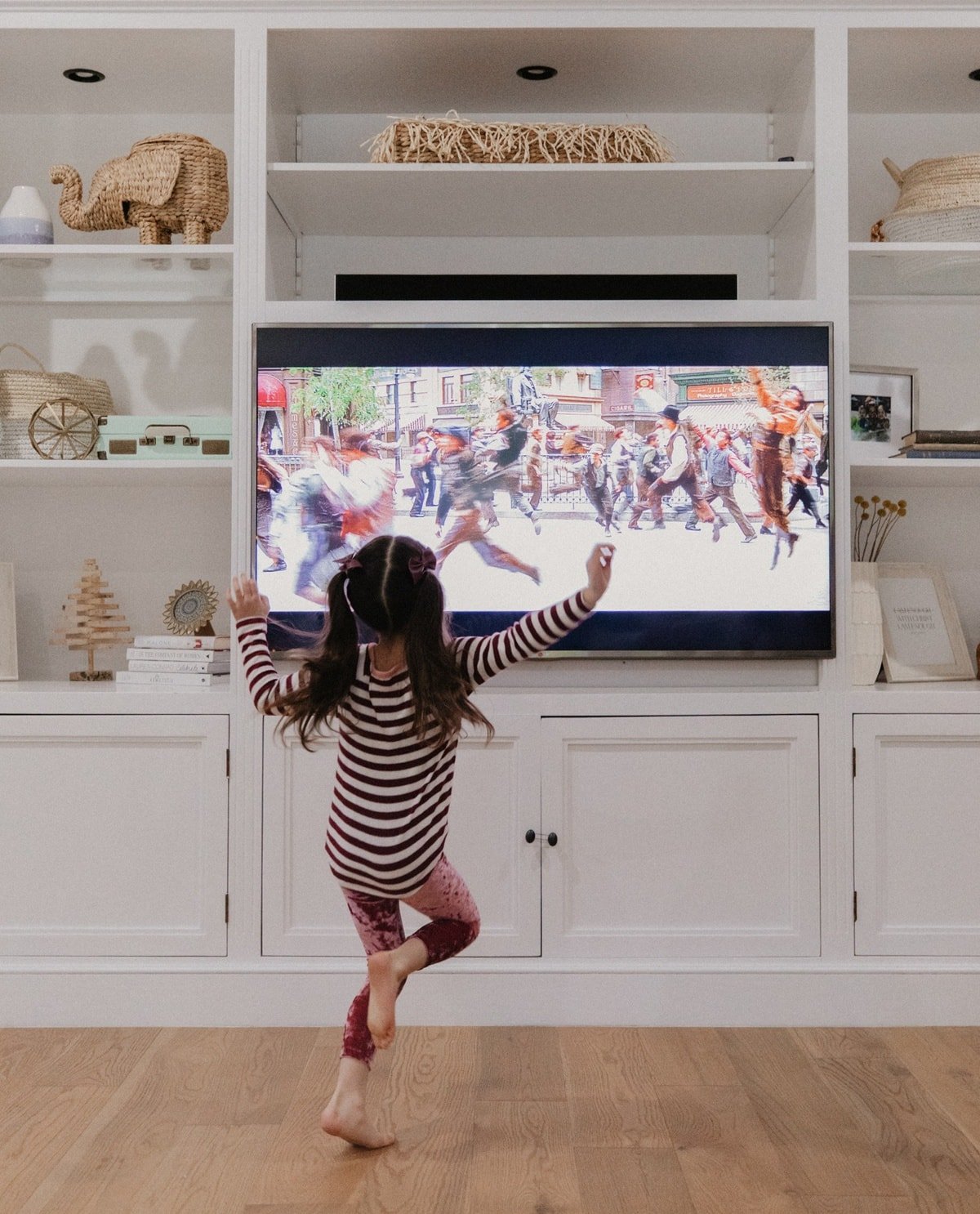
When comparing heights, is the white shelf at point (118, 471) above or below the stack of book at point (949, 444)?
below

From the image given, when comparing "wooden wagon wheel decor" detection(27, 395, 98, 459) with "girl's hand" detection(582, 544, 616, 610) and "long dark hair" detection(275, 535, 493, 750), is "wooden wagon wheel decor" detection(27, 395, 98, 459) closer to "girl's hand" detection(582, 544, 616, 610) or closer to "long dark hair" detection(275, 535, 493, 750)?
A: "long dark hair" detection(275, 535, 493, 750)

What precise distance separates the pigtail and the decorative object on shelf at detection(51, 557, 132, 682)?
123cm

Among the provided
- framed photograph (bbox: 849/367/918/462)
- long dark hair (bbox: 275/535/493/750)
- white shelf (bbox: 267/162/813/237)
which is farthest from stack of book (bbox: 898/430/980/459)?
long dark hair (bbox: 275/535/493/750)

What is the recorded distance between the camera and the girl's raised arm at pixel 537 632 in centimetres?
192

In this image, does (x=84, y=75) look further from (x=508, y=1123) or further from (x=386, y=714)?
(x=508, y=1123)

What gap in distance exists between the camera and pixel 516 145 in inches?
113

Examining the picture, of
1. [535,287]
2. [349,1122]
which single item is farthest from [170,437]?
[349,1122]

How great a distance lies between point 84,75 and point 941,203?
7.43 feet

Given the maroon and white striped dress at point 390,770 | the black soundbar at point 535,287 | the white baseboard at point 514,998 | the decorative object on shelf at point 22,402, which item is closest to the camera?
the maroon and white striped dress at point 390,770

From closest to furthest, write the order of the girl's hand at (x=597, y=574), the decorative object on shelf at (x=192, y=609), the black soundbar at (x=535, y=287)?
1. the girl's hand at (x=597, y=574)
2. the decorative object on shelf at (x=192, y=609)
3. the black soundbar at (x=535, y=287)

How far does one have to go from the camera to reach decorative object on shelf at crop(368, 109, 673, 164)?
9.38ft

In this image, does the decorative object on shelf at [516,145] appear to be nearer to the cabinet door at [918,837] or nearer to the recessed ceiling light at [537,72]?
the recessed ceiling light at [537,72]

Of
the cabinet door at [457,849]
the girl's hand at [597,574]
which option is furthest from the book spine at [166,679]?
the girl's hand at [597,574]

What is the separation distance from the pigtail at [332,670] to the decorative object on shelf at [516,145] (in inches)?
52.6
